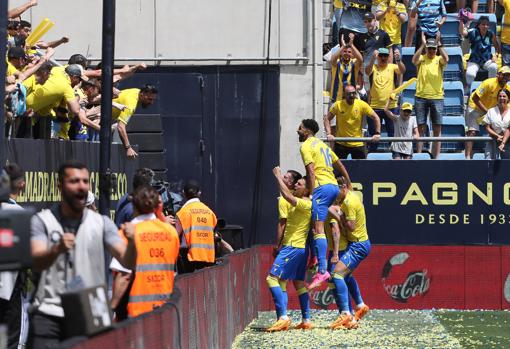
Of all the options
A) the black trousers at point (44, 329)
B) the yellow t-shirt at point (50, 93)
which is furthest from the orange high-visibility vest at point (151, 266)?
the yellow t-shirt at point (50, 93)

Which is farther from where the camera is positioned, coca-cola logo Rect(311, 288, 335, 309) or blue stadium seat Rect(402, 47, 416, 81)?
blue stadium seat Rect(402, 47, 416, 81)

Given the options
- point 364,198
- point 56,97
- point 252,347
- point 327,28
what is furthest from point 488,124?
point 56,97

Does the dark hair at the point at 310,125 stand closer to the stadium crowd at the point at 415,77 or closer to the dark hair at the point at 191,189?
the dark hair at the point at 191,189

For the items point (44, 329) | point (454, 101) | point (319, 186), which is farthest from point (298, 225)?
point (44, 329)

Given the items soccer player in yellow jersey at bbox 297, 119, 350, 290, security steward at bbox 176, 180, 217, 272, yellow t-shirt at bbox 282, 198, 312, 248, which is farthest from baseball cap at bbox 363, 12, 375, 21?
security steward at bbox 176, 180, 217, 272

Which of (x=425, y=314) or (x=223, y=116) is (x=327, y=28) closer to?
(x=223, y=116)

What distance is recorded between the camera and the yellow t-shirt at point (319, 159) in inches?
719

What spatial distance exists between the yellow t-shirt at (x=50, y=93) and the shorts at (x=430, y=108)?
947 cm

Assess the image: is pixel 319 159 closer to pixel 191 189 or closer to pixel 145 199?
pixel 191 189

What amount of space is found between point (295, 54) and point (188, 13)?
206cm

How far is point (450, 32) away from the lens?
26.0 m

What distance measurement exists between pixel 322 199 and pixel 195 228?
217 centimetres

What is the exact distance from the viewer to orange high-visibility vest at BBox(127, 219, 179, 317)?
11023 millimetres

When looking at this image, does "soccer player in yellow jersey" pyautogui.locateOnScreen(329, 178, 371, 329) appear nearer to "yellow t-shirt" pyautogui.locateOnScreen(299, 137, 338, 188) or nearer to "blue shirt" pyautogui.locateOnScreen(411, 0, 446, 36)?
"yellow t-shirt" pyautogui.locateOnScreen(299, 137, 338, 188)
